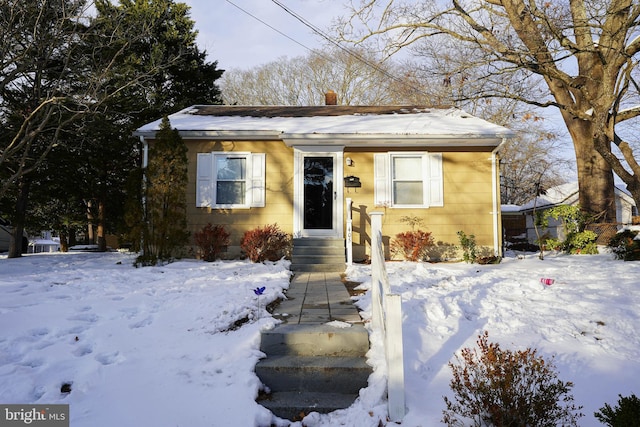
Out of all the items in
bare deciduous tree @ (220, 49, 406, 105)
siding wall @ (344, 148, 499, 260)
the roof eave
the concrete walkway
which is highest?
bare deciduous tree @ (220, 49, 406, 105)

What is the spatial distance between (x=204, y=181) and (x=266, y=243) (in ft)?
7.31

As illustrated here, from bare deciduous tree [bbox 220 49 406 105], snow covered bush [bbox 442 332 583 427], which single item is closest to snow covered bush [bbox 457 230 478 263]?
snow covered bush [bbox 442 332 583 427]

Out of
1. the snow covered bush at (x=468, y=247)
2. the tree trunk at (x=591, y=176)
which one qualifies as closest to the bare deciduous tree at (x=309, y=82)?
the tree trunk at (x=591, y=176)

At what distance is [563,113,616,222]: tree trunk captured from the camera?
34.2 feet

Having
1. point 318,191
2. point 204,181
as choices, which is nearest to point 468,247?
point 318,191

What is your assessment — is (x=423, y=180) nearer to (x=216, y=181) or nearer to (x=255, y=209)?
(x=255, y=209)

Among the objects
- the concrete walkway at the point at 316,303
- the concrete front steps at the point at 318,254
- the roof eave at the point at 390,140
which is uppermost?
the roof eave at the point at 390,140

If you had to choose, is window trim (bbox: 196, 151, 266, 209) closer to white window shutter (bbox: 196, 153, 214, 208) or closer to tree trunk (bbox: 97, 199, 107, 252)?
white window shutter (bbox: 196, 153, 214, 208)

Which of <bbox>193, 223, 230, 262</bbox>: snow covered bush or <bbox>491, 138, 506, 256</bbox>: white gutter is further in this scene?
<bbox>491, 138, 506, 256</bbox>: white gutter

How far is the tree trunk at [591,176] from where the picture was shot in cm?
1044

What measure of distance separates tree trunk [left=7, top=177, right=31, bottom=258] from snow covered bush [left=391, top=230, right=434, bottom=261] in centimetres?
1054

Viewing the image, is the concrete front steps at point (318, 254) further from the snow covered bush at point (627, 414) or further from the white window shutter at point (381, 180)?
the snow covered bush at point (627, 414)

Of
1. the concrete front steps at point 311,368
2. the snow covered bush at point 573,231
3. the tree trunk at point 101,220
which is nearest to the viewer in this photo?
the concrete front steps at point 311,368

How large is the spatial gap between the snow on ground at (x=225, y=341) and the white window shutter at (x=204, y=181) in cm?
336
